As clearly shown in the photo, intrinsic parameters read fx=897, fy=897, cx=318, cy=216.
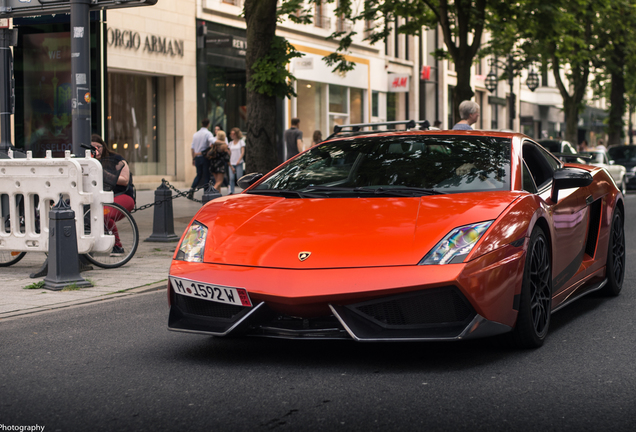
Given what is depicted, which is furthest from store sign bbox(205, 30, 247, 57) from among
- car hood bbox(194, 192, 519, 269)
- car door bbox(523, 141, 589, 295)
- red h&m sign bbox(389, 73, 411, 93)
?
car hood bbox(194, 192, 519, 269)

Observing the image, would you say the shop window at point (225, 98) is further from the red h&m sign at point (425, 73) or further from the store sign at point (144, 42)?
the red h&m sign at point (425, 73)

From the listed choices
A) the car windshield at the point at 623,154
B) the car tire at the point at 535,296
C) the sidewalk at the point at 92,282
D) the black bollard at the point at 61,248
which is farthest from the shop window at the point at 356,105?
the car tire at the point at 535,296

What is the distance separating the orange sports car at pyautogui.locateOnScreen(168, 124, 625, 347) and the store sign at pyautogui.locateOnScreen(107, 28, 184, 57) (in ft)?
58.3

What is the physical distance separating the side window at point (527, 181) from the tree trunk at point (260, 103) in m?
7.83

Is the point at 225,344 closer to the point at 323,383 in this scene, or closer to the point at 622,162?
the point at 323,383

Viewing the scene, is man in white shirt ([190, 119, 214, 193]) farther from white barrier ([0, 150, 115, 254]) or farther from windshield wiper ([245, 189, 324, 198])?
windshield wiper ([245, 189, 324, 198])

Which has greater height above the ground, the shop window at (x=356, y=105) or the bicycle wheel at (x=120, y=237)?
the shop window at (x=356, y=105)

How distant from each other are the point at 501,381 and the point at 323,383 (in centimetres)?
87

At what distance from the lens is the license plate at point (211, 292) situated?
4602mm

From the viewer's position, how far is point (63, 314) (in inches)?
264

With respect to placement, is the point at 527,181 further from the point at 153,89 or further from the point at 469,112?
the point at 153,89

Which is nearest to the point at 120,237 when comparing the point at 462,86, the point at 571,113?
the point at 462,86

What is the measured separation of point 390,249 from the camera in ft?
15.0

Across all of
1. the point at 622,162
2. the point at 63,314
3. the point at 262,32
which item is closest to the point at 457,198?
the point at 63,314
